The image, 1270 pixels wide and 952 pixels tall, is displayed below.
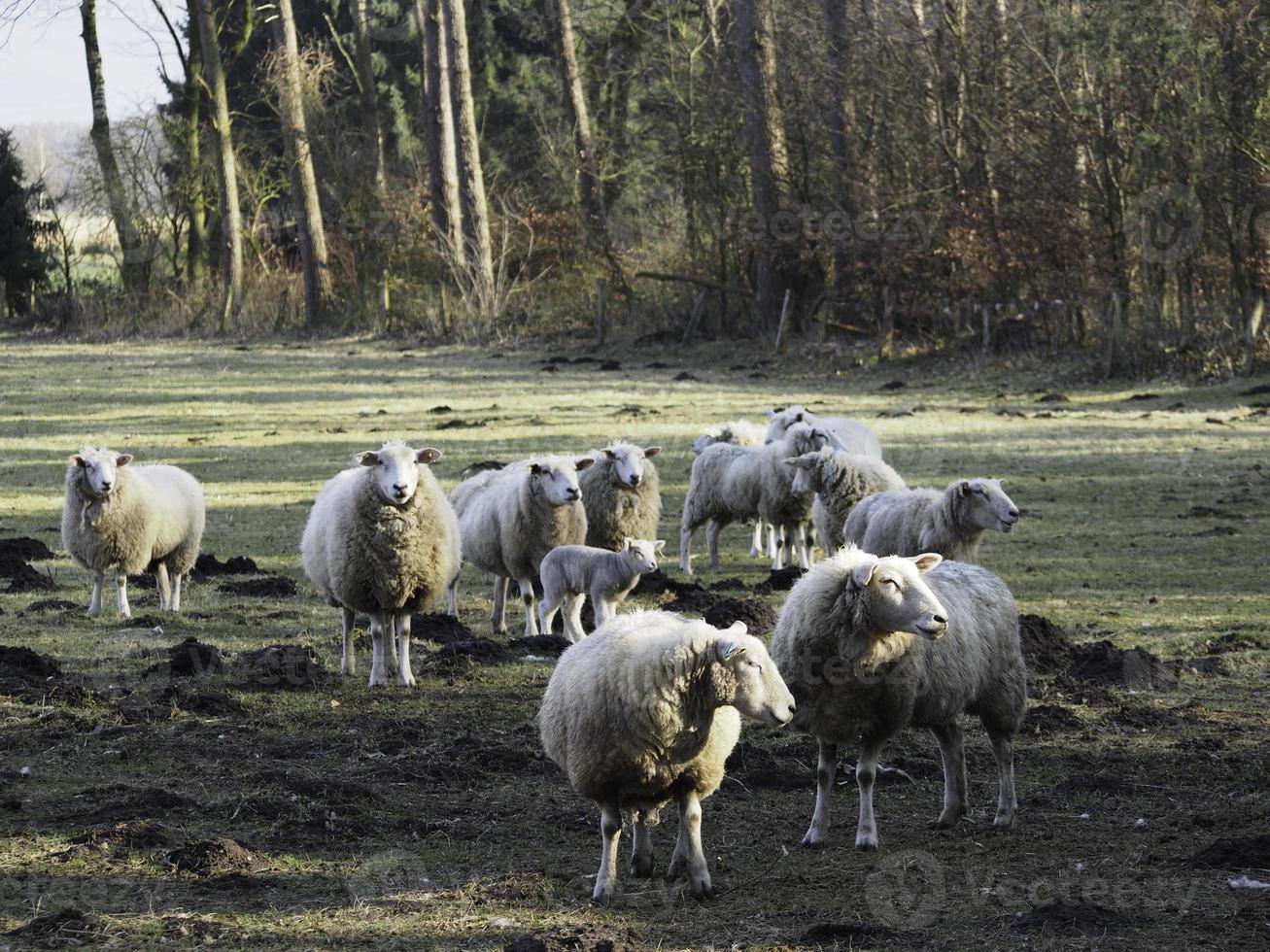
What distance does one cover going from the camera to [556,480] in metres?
11.6

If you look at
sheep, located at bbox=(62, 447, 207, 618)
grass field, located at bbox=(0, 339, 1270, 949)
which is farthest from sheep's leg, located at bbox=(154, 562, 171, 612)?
grass field, located at bbox=(0, 339, 1270, 949)

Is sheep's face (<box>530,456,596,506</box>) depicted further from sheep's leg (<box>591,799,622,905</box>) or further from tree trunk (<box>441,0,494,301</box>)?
tree trunk (<box>441,0,494,301</box>)

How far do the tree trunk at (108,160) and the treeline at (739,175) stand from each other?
0.31ft

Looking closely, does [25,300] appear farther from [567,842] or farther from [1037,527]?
[567,842]

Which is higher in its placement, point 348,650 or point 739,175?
point 739,175

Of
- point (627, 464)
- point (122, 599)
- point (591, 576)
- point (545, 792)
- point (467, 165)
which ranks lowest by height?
point (545, 792)

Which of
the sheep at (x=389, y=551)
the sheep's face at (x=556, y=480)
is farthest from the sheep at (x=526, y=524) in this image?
the sheep at (x=389, y=551)

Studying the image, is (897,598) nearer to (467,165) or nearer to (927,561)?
(927,561)

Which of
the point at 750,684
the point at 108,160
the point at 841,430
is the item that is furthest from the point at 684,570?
the point at 108,160

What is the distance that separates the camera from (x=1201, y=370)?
2486cm

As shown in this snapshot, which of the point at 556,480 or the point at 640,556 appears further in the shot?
the point at 556,480

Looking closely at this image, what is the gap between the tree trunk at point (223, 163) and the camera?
39.7 metres

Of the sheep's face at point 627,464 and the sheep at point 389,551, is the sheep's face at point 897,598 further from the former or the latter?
the sheep's face at point 627,464

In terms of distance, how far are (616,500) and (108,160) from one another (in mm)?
32654
